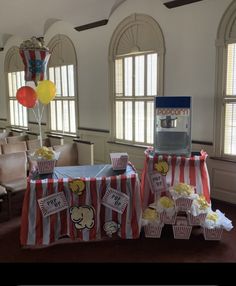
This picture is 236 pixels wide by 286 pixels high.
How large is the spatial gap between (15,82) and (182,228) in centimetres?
679

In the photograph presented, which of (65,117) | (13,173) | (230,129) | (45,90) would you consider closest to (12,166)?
(13,173)

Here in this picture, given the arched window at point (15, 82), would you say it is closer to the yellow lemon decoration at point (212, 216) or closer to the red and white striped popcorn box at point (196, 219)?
the red and white striped popcorn box at point (196, 219)

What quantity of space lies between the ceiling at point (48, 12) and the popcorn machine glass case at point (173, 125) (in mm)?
1600

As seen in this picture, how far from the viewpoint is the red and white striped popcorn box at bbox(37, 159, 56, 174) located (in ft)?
10.3

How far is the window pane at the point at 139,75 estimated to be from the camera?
16.6 feet

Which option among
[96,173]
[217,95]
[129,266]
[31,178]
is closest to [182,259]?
[129,266]

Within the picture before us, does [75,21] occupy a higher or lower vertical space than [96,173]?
higher

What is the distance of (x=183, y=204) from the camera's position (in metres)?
3.16

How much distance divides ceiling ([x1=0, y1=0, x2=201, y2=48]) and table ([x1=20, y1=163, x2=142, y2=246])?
9.32ft

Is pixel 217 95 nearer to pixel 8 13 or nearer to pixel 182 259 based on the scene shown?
pixel 182 259

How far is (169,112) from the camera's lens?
371cm

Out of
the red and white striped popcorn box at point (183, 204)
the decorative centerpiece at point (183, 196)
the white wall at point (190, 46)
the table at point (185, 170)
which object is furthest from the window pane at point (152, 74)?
the red and white striped popcorn box at point (183, 204)

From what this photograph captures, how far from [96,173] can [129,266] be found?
984 millimetres

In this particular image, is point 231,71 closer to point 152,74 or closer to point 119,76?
point 152,74
